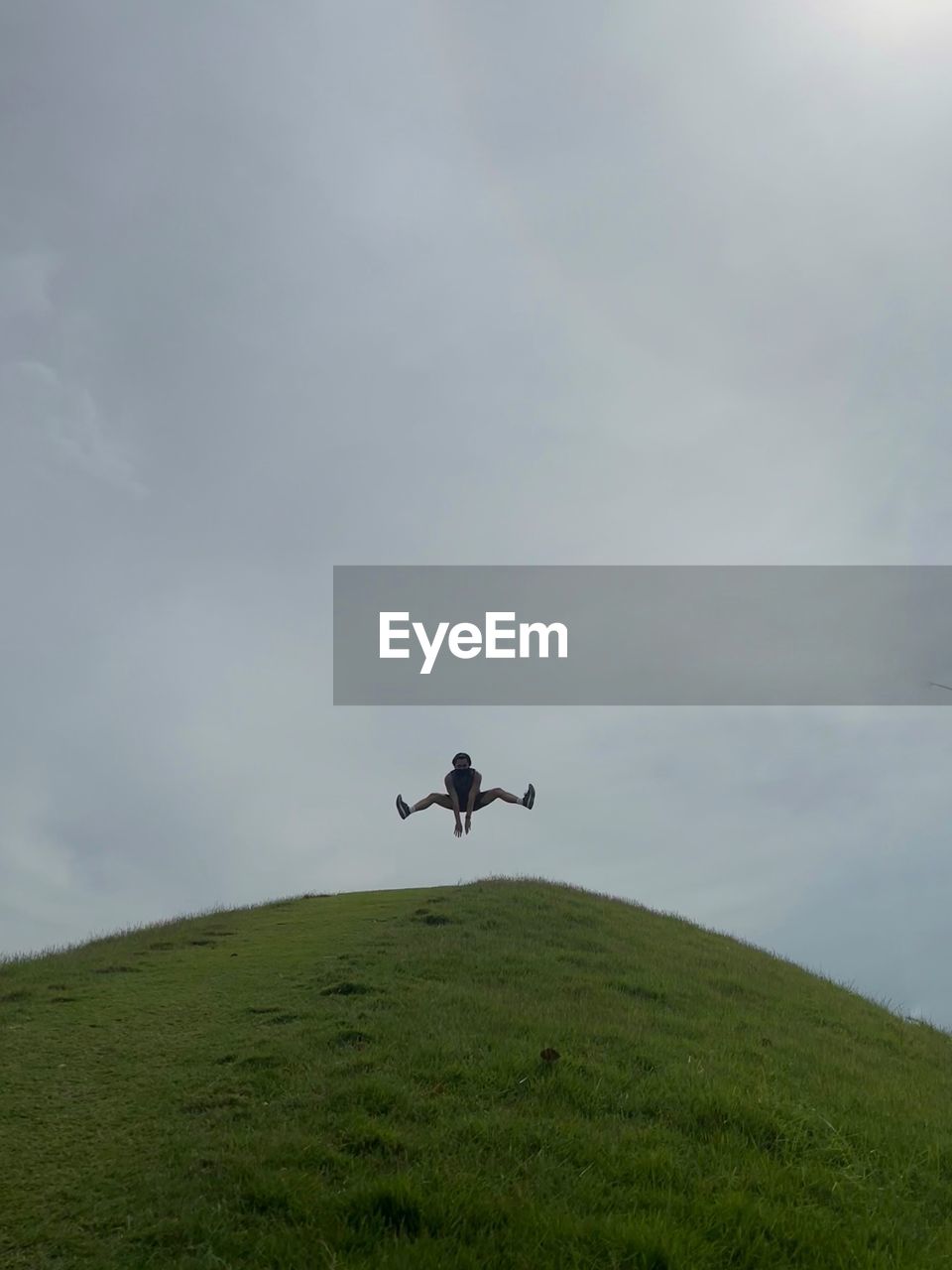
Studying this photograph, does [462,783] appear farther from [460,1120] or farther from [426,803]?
[460,1120]

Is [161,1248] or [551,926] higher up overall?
[551,926]

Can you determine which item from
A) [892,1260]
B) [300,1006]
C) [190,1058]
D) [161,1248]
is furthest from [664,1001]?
[161,1248]

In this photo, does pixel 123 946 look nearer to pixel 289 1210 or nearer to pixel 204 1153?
pixel 204 1153

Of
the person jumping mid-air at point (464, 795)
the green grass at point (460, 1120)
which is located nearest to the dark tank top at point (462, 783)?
the person jumping mid-air at point (464, 795)

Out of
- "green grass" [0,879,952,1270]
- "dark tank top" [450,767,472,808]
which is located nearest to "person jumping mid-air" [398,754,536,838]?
"dark tank top" [450,767,472,808]

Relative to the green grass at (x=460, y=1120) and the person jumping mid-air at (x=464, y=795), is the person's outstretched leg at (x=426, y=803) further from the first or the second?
the green grass at (x=460, y=1120)

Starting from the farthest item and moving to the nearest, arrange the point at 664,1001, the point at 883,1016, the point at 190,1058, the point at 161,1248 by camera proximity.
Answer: the point at 883,1016
the point at 664,1001
the point at 190,1058
the point at 161,1248
